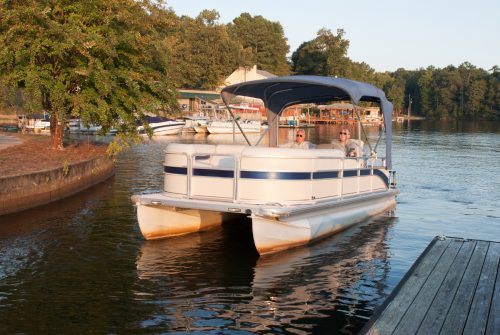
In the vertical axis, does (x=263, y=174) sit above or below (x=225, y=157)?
below

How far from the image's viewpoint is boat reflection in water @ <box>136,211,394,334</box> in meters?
8.29

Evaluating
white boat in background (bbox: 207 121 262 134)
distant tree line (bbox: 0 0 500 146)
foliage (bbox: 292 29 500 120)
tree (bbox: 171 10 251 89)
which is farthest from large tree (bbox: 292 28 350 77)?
distant tree line (bbox: 0 0 500 146)

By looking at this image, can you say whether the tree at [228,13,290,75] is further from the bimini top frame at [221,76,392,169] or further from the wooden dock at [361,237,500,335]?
the wooden dock at [361,237,500,335]

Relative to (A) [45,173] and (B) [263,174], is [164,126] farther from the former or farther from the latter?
(B) [263,174]

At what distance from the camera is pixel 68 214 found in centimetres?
1570

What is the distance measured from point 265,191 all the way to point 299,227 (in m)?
1.17

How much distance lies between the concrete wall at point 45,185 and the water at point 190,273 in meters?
0.40

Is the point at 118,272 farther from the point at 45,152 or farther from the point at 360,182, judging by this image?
the point at 45,152

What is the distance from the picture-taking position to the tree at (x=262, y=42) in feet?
419

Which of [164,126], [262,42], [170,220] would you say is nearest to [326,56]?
[262,42]

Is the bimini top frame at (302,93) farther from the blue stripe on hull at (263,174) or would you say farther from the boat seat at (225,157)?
the boat seat at (225,157)

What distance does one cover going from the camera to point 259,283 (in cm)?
1005

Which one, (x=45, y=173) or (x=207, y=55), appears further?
(x=207, y=55)

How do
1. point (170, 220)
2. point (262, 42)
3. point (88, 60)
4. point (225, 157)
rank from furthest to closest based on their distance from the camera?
1. point (262, 42)
2. point (88, 60)
3. point (170, 220)
4. point (225, 157)
